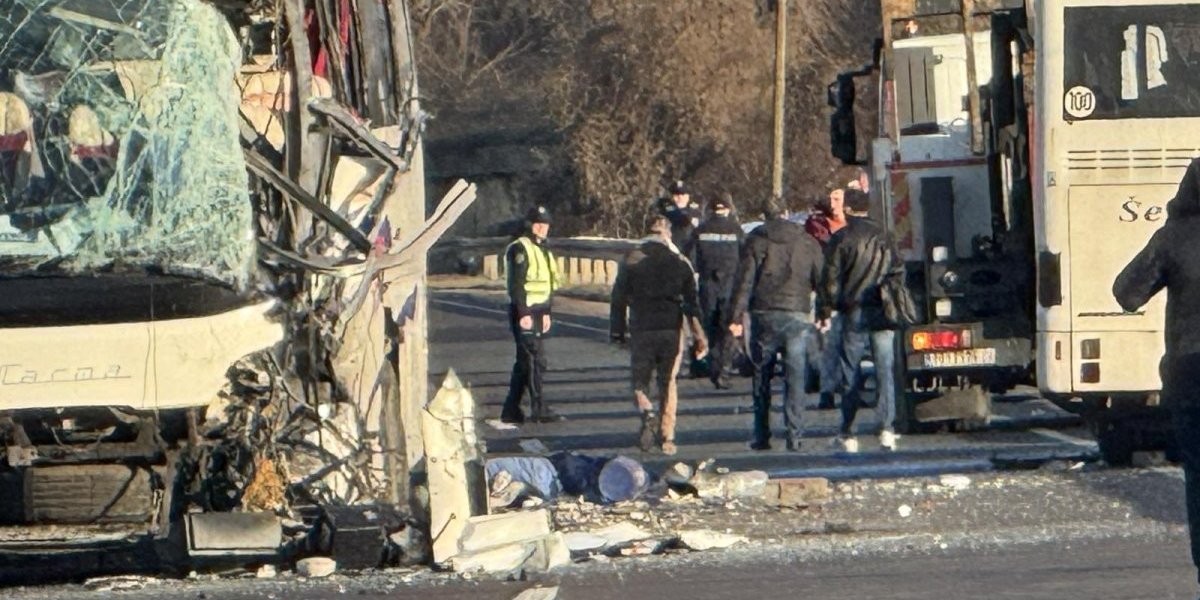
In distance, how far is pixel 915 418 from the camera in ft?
46.2

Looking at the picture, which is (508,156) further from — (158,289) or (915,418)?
(158,289)

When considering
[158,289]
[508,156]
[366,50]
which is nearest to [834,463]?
[366,50]

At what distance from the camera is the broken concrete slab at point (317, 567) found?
9305 millimetres

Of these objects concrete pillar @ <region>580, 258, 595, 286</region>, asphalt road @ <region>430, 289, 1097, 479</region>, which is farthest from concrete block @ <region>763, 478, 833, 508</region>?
concrete pillar @ <region>580, 258, 595, 286</region>

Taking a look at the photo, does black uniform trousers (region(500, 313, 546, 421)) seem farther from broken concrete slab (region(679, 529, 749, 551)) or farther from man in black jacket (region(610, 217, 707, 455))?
broken concrete slab (region(679, 529, 749, 551))

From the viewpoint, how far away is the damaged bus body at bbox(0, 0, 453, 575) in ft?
25.7

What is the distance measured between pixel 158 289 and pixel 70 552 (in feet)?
5.68

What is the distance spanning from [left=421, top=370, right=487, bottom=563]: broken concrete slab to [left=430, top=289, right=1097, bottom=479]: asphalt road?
3520 mm

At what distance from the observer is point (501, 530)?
9422 millimetres

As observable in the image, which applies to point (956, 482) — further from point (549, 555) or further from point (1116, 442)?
point (549, 555)

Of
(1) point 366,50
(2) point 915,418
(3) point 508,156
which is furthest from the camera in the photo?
(3) point 508,156

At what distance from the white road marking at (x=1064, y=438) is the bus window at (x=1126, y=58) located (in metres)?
2.80

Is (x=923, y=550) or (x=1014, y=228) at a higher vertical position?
(x=1014, y=228)

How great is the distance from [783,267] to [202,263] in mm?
6371
